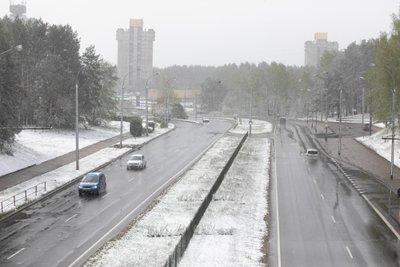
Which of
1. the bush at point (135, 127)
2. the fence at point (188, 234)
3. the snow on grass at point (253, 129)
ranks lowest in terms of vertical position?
the fence at point (188, 234)

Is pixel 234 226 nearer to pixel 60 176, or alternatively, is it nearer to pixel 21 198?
pixel 21 198

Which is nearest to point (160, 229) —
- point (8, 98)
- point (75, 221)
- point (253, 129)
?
point (75, 221)

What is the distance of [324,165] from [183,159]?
46.4 feet

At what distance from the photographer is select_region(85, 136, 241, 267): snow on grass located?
21.7 meters

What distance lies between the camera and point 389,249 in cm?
2436

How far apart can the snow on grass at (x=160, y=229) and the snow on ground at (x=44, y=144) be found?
→ 47.8ft

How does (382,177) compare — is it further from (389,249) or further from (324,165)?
(389,249)

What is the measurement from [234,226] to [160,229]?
12.8 feet

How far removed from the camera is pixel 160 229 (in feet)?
86.2

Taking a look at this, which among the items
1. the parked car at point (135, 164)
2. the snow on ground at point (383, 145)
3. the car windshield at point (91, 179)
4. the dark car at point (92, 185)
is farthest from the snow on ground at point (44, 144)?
the snow on ground at point (383, 145)

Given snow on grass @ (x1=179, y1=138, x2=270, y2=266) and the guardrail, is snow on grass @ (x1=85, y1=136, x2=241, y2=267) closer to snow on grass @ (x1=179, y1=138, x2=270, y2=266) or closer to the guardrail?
snow on grass @ (x1=179, y1=138, x2=270, y2=266)

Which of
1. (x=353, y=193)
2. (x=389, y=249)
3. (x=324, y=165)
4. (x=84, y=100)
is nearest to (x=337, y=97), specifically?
(x=84, y=100)

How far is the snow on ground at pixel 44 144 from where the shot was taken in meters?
45.9

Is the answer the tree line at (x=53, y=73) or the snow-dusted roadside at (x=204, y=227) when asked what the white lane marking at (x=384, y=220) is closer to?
the snow-dusted roadside at (x=204, y=227)
